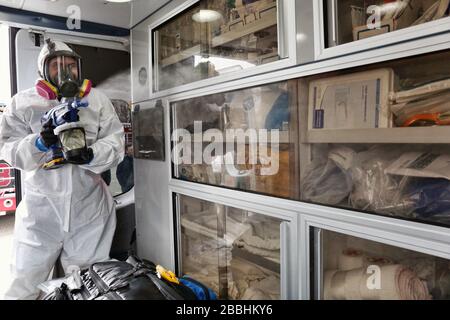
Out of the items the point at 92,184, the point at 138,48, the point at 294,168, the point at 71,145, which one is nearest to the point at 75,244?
the point at 92,184

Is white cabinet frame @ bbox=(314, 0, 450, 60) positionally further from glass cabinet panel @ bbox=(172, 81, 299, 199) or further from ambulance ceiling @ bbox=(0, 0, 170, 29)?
ambulance ceiling @ bbox=(0, 0, 170, 29)

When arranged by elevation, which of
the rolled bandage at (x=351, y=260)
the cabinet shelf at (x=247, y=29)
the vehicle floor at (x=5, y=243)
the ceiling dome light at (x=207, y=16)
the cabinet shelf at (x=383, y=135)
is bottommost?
the vehicle floor at (x=5, y=243)

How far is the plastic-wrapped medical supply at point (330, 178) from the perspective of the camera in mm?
1162

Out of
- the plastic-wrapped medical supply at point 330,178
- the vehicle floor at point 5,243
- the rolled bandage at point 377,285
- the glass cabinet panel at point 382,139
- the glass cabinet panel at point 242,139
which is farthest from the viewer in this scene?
the vehicle floor at point 5,243

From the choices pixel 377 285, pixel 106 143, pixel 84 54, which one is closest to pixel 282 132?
pixel 377 285

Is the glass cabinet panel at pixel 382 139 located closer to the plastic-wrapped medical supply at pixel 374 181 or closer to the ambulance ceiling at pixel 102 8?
the plastic-wrapped medical supply at pixel 374 181

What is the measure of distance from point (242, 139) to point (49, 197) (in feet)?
4.04

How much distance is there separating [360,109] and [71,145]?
4.77ft

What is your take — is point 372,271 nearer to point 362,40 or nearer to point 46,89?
point 362,40

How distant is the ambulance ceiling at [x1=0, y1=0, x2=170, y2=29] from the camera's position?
201cm

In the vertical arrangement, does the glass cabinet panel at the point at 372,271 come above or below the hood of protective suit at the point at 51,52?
below

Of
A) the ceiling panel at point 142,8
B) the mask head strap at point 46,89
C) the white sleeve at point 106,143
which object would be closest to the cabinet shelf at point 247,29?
the ceiling panel at point 142,8

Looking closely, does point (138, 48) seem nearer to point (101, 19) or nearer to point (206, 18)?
point (101, 19)

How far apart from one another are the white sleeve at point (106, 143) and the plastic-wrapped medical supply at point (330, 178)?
4.09 feet
